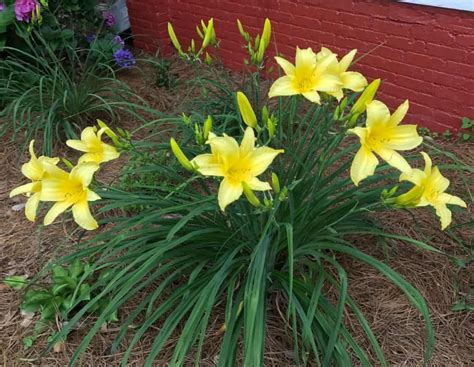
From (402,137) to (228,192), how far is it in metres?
0.55

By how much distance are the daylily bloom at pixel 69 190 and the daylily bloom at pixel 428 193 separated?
0.89m

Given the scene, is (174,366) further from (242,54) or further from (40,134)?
(242,54)

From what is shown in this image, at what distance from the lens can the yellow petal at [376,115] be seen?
1438 millimetres

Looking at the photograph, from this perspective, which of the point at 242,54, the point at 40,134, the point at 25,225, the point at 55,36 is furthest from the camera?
the point at 242,54

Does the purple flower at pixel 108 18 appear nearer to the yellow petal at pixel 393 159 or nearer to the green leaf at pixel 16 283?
the green leaf at pixel 16 283

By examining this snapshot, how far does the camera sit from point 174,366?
163cm

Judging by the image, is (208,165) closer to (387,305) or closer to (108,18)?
(387,305)

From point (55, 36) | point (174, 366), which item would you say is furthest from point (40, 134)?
point (174, 366)

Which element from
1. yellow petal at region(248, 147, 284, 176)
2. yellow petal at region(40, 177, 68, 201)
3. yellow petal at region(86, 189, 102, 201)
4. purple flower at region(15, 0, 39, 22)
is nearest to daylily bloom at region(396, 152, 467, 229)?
yellow petal at region(248, 147, 284, 176)

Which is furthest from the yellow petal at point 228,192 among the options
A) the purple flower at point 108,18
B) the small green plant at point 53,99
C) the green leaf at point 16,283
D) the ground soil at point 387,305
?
the purple flower at point 108,18

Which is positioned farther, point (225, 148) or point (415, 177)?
point (415, 177)

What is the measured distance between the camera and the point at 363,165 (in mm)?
1410

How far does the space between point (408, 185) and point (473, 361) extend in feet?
2.19

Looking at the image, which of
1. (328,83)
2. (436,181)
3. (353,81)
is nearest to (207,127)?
(328,83)
